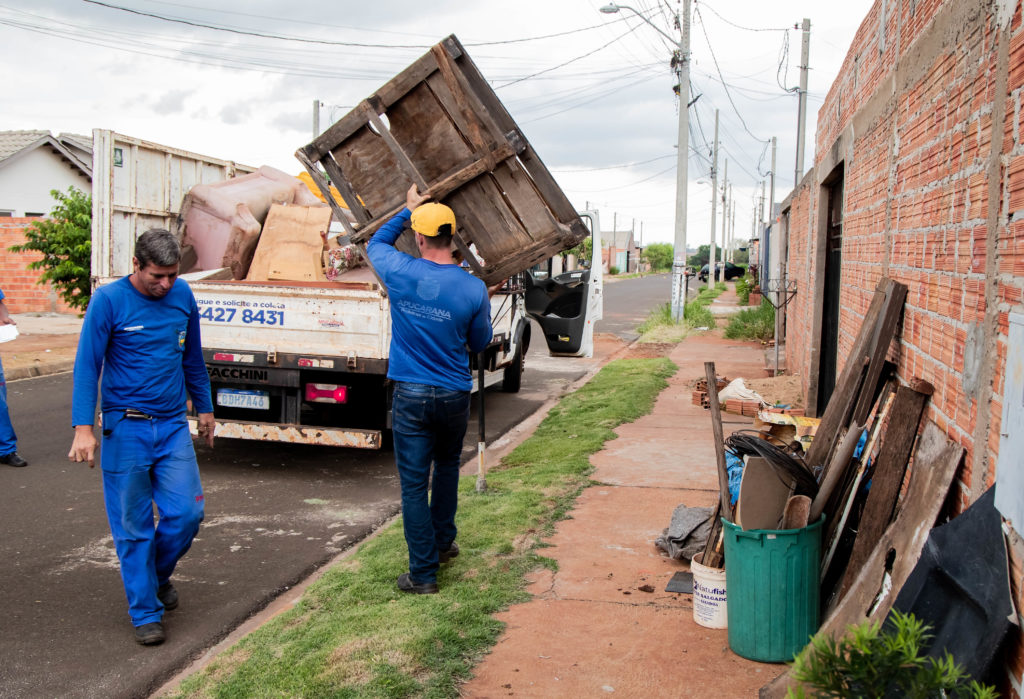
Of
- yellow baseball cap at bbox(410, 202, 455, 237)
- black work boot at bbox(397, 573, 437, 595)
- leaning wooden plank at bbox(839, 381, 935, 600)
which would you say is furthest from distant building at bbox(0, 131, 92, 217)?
leaning wooden plank at bbox(839, 381, 935, 600)

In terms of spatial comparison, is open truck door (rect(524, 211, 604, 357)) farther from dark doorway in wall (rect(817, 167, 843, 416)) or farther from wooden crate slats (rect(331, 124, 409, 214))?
wooden crate slats (rect(331, 124, 409, 214))

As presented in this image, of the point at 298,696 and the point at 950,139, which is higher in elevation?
the point at 950,139

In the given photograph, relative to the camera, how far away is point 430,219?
464 centimetres

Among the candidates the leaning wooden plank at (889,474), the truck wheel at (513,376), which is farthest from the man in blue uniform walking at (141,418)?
the truck wheel at (513,376)

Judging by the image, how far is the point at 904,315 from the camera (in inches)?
182

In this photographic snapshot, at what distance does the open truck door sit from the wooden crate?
5.00 meters

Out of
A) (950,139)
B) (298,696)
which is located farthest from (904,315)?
(298,696)

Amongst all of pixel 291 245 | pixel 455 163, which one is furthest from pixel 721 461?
pixel 291 245

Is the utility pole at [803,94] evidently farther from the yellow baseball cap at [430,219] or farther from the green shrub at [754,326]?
the yellow baseball cap at [430,219]

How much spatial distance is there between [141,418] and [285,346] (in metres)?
3.17

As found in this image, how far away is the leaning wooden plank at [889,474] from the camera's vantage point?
12.6ft

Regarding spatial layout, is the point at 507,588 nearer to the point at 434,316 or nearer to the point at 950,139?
the point at 434,316

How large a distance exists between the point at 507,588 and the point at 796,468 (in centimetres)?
160

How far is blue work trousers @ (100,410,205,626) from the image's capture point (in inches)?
166
